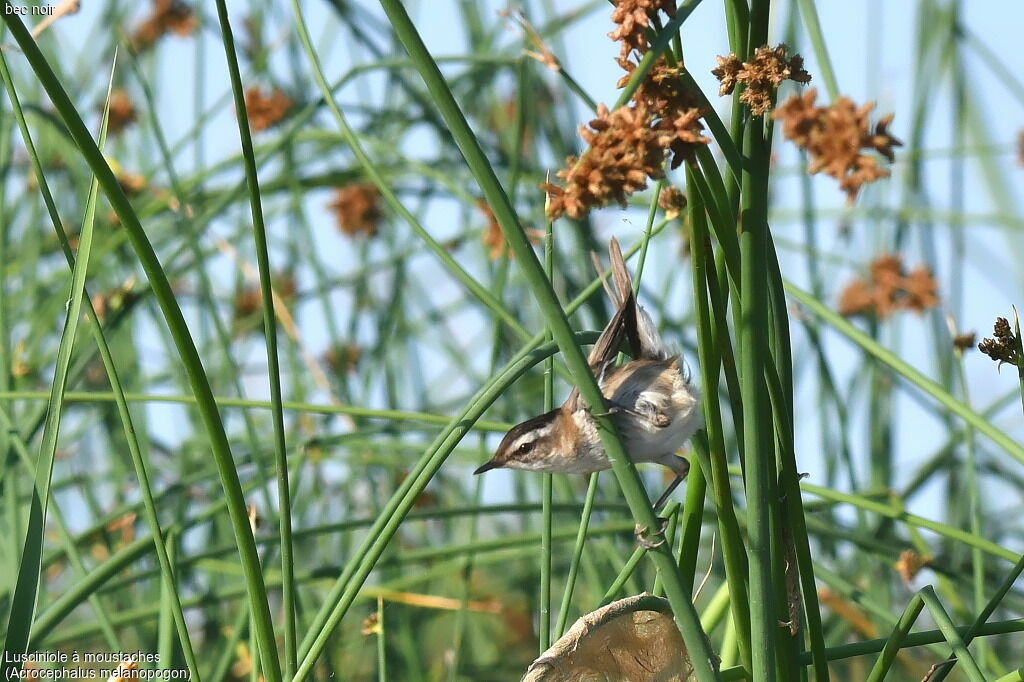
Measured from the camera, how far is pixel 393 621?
2.47m

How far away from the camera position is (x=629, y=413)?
4.36ft

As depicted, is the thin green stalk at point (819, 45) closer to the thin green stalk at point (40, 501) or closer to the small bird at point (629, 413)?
the small bird at point (629, 413)

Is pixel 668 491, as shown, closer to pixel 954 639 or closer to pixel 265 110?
pixel 954 639

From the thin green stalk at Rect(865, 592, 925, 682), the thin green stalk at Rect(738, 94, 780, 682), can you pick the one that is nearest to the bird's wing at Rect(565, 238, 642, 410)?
the thin green stalk at Rect(738, 94, 780, 682)

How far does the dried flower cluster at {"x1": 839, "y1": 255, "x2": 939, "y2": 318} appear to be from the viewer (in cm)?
246

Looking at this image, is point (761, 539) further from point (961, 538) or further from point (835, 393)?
point (835, 393)

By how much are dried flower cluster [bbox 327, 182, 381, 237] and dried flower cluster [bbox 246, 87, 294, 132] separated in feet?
0.89

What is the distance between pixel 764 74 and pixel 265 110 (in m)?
2.02

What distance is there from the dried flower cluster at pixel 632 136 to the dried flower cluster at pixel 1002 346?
1.19 ft

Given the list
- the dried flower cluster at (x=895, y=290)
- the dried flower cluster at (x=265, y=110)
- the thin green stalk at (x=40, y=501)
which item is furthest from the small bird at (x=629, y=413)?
the dried flower cluster at (x=265, y=110)

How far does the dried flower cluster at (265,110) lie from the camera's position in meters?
2.67

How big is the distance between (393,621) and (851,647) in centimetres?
152

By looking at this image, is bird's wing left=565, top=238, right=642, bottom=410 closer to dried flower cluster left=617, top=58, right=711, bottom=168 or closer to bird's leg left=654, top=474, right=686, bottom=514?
bird's leg left=654, top=474, right=686, bottom=514

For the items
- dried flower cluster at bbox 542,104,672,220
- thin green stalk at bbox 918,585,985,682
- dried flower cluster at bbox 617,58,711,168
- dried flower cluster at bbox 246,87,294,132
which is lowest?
thin green stalk at bbox 918,585,985,682
